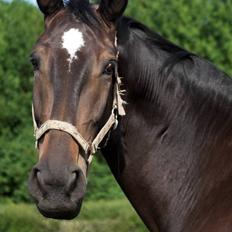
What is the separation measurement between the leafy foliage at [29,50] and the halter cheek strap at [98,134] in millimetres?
21125

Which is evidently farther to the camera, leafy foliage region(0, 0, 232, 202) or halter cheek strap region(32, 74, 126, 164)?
leafy foliage region(0, 0, 232, 202)

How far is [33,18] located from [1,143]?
8.17 meters

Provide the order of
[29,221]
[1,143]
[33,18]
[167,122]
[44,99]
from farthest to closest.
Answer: [33,18] < [1,143] < [29,221] < [167,122] < [44,99]

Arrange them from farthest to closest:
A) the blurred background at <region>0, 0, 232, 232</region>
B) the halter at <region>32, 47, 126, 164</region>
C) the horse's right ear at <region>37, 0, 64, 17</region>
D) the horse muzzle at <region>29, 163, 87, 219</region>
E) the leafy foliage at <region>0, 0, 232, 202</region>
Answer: the leafy foliage at <region>0, 0, 232, 202</region> → the blurred background at <region>0, 0, 232, 232</region> → the horse's right ear at <region>37, 0, 64, 17</region> → the halter at <region>32, 47, 126, 164</region> → the horse muzzle at <region>29, 163, 87, 219</region>

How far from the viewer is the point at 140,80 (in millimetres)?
4438

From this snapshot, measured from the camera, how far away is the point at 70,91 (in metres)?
4.00

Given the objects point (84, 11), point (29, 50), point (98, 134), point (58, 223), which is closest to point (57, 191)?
point (98, 134)

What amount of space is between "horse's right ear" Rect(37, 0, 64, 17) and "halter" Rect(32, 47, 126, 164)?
60 centimetres

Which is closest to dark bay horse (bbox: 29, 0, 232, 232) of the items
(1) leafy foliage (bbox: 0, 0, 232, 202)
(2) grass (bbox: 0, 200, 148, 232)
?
(2) grass (bbox: 0, 200, 148, 232)

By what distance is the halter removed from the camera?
3947mm

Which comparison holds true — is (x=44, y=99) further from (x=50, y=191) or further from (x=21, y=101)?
(x=21, y=101)

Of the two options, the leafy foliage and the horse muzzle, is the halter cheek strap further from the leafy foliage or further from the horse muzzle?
the leafy foliage

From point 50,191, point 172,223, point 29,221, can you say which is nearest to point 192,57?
point 172,223

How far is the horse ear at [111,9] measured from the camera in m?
4.30
